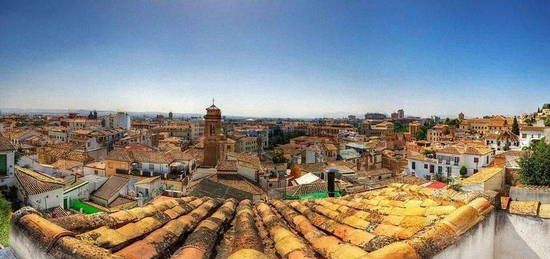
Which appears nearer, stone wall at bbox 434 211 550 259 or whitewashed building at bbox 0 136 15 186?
stone wall at bbox 434 211 550 259

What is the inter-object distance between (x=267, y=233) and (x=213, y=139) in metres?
30.4

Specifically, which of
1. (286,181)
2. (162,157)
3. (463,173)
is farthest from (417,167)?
(162,157)

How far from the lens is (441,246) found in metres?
3.03

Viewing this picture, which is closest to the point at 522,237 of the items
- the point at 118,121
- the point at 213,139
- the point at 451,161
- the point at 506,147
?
the point at 213,139

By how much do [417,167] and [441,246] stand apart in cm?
3903

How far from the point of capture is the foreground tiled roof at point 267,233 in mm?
2963

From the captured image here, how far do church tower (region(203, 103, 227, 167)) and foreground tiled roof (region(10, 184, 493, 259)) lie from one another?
96.7 feet

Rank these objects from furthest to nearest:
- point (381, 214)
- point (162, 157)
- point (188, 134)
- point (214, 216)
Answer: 1. point (188, 134)
2. point (162, 157)
3. point (214, 216)
4. point (381, 214)

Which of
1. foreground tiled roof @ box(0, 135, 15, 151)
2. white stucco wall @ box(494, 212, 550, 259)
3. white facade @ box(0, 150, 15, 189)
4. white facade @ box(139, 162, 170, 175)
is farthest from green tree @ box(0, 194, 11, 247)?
white facade @ box(139, 162, 170, 175)

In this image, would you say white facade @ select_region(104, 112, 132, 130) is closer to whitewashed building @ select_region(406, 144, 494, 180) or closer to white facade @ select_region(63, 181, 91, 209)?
white facade @ select_region(63, 181, 91, 209)

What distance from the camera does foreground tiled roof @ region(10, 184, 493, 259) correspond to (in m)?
2.96

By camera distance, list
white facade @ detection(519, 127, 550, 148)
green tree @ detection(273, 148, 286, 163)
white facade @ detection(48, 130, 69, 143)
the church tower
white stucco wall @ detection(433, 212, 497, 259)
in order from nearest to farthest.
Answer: white stucco wall @ detection(433, 212, 497, 259)
the church tower
white facade @ detection(519, 127, 550, 148)
green tree @ detection(273, 148, 286, 163)
white facade @ detection(48, 130, 69, 143)

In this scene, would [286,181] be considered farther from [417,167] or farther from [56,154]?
[56,154]

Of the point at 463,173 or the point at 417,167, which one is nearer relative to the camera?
the point at 463,173
